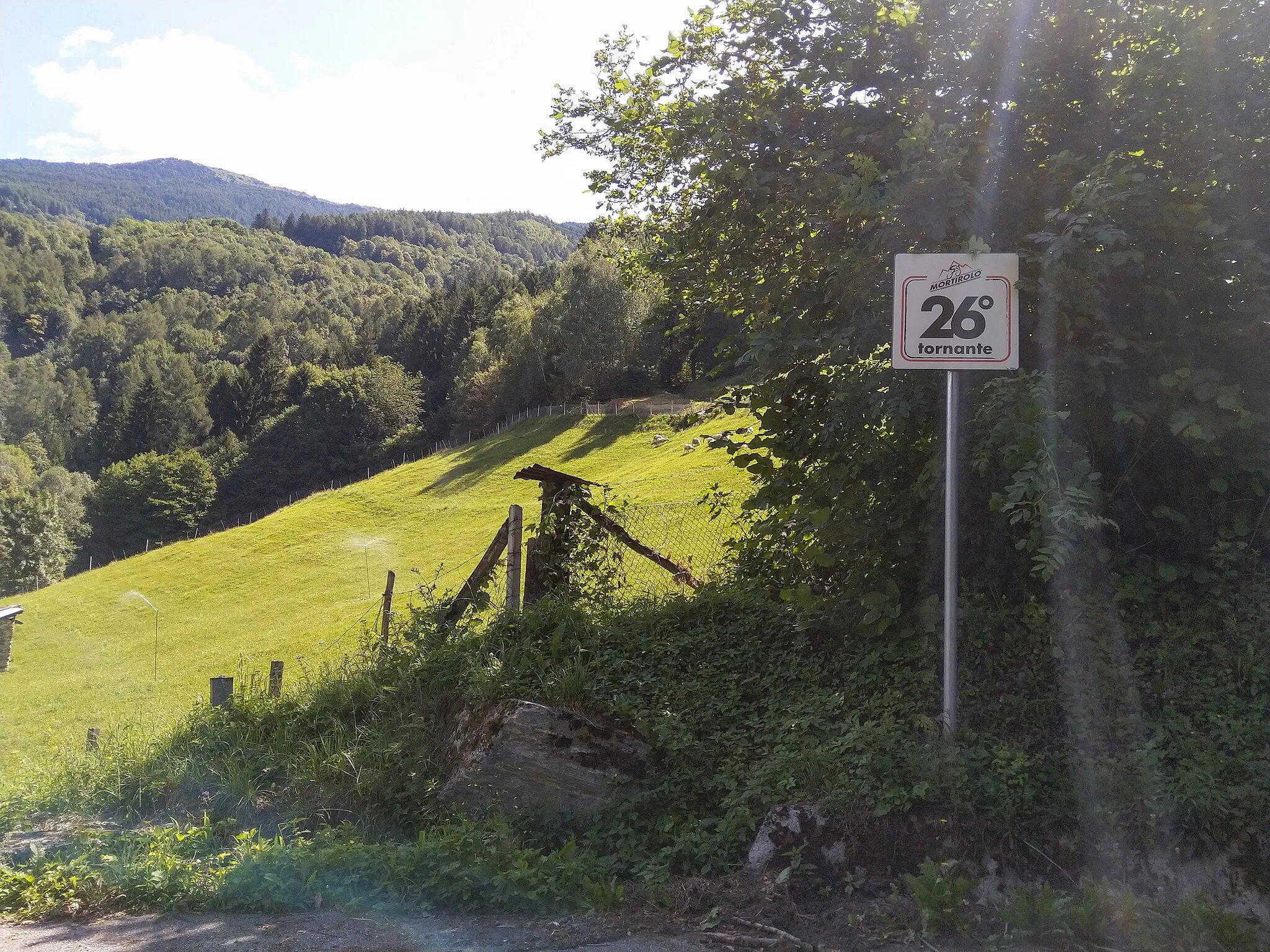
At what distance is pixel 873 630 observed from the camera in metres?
6.07

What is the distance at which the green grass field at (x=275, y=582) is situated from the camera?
874 inches

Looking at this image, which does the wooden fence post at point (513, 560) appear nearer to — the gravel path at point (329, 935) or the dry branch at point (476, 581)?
the dry branch at point (476, 581)

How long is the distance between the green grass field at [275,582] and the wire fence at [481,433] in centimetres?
172

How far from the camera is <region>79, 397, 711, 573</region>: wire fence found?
59.6 m

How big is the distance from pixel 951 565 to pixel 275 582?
121 feet

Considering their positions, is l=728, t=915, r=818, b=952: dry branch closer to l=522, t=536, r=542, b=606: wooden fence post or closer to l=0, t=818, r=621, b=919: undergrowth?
l=0, t=818, r=621, b=919: undergrowth

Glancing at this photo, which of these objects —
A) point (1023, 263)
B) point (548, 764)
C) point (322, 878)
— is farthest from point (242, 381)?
point (1023, 263)

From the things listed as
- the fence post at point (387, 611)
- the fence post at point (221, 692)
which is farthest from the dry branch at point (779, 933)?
the fence post at point (221, 692)

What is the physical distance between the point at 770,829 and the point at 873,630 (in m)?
1.60

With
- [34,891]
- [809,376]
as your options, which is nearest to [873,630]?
[809,376]

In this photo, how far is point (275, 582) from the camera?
38438 millimetres

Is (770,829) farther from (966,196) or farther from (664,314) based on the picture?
(664,314)

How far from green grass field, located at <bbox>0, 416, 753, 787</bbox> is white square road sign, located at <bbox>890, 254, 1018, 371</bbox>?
233 inches

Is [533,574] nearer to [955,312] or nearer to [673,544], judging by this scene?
[673,544]
